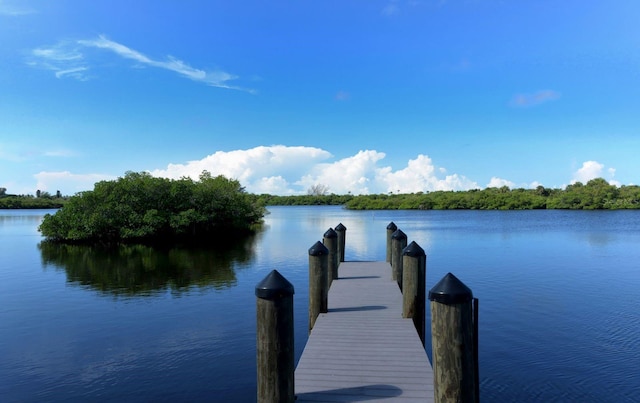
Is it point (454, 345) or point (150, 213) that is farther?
point (150, 213)

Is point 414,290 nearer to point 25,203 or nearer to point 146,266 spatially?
point 146,266

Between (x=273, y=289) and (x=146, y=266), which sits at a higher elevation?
(x=273, y=289)

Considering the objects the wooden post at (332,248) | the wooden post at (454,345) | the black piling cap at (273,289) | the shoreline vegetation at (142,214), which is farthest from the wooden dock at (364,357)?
the shoreline vegetation at (142,214)

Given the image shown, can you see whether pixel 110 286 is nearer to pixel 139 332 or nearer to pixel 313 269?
pixel 139 332

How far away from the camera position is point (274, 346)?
5.13 meters

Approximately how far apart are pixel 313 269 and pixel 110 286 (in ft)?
42.0

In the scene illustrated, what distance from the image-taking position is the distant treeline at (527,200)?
94681mm

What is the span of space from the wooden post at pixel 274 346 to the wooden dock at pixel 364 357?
1.49 feet

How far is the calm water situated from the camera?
8602 mm

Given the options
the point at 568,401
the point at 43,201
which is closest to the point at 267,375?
the point at 568,401

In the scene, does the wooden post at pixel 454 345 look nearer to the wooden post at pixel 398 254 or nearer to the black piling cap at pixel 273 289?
the black piling cap at pixel 273 289

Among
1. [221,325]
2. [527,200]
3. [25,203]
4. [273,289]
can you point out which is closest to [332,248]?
[221,325]

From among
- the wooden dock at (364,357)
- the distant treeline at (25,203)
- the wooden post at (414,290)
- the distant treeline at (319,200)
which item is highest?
the distant treeline at (319,200)

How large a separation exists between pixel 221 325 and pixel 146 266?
13.0 m
